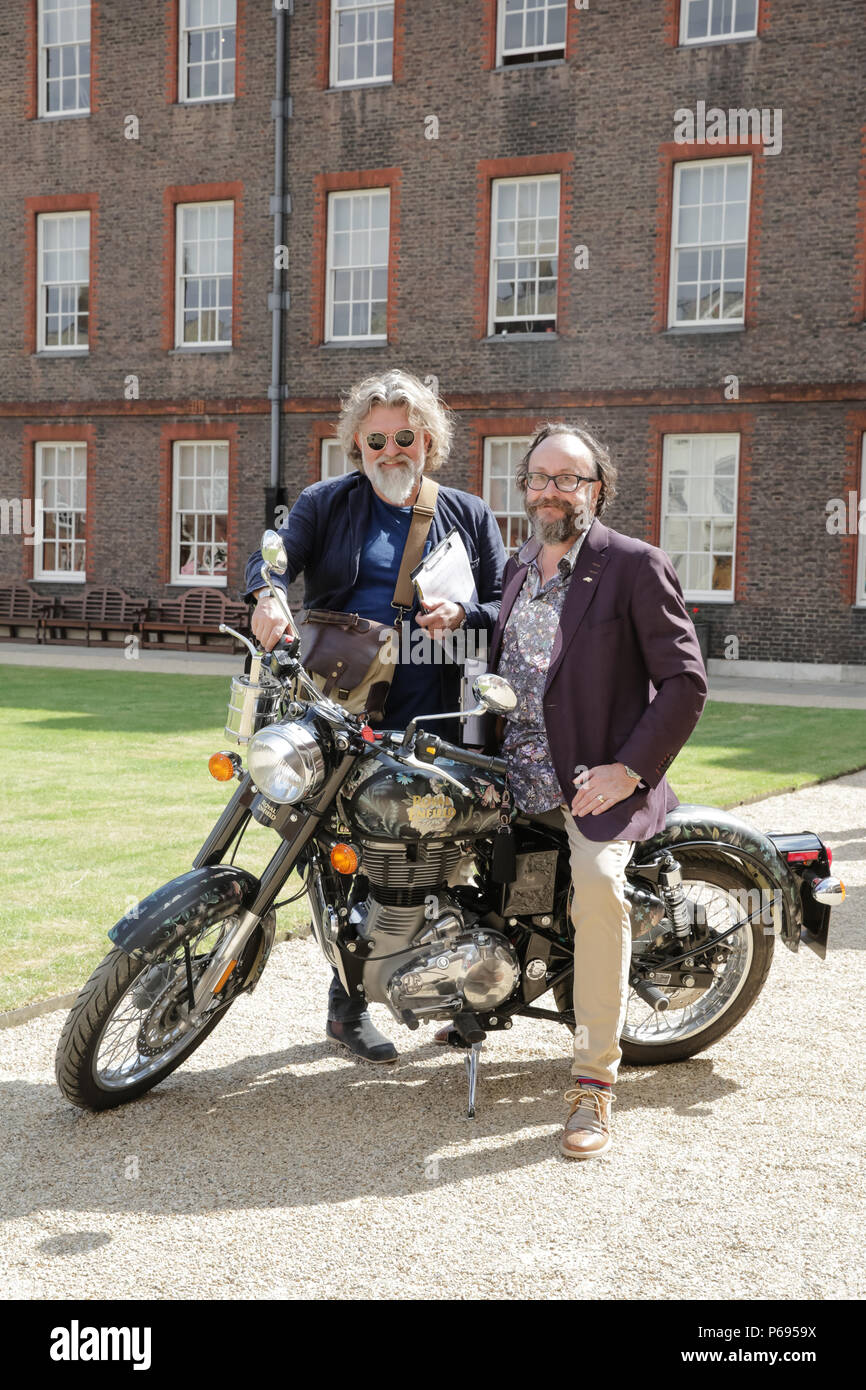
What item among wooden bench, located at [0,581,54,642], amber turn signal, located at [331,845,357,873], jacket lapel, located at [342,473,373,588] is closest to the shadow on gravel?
amber turn signal, located at [331,845,357,873]

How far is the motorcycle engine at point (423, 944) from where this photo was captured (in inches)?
150

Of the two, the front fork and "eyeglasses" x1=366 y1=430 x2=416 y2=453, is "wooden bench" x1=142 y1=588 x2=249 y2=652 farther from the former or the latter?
the front fork

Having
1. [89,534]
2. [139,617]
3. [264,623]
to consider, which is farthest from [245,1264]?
[89,534]

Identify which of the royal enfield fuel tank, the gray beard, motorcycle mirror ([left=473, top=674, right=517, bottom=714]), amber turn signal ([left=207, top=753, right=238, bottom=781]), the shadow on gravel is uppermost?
the gray beard

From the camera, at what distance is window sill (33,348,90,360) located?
74.5 feet

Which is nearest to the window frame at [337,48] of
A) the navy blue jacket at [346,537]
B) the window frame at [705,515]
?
the window frame at [705,515]

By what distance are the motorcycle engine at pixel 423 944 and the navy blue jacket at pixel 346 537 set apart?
0.77 meters

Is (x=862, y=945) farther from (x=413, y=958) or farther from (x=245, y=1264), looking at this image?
(x=245, y=1264)

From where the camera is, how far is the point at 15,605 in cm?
2306

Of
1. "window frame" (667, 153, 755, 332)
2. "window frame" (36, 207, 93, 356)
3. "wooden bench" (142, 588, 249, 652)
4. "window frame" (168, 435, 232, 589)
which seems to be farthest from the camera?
"window frame" (36, 207, 93, 356)

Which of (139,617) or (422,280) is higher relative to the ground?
(422,280)

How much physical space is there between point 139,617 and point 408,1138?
740 inches

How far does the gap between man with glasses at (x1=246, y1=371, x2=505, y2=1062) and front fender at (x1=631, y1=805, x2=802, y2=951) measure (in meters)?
0.72

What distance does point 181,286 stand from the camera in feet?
72.2
